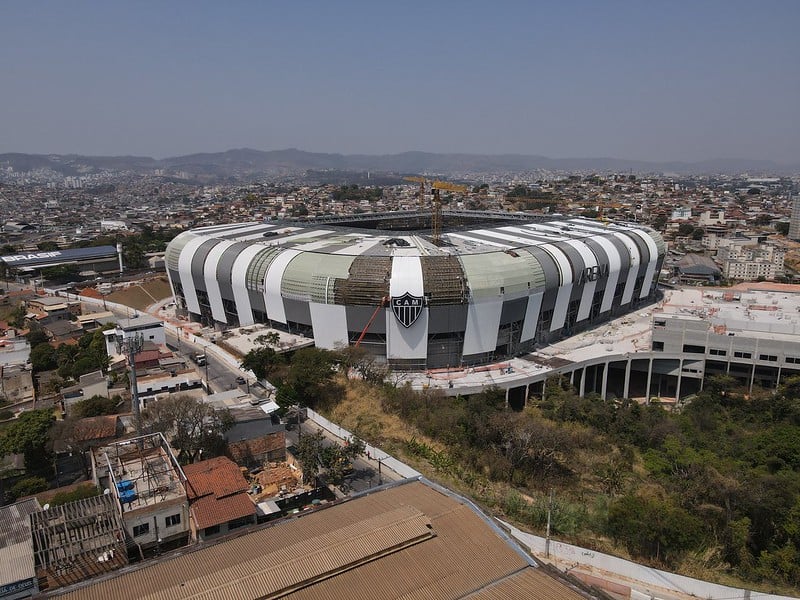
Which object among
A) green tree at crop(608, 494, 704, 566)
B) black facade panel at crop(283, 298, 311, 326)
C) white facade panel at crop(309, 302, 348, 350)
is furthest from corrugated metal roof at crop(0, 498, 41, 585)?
black facade panel at crop(283, 298, 311, 326)

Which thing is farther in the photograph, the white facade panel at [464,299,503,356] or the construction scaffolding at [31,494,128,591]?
the white facade panel at [464,299,503,356]

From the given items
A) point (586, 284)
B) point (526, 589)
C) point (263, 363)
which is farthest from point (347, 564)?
point (586, 284)

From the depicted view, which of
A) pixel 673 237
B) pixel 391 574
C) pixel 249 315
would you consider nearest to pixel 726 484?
pixel 391 574

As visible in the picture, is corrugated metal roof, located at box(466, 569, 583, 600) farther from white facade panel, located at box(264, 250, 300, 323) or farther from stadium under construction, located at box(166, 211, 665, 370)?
white facade panel, located at box(264, 250, 300, 323)

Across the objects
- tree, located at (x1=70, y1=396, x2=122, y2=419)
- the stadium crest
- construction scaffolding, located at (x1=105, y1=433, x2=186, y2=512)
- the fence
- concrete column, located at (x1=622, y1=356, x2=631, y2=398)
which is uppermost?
the stadium crest

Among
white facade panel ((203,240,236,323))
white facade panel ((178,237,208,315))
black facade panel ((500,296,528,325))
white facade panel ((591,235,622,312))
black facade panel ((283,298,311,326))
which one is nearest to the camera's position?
black facade panel ((500,296,528,325))

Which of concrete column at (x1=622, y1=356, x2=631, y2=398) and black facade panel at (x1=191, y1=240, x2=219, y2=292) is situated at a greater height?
black facade panel at (x1=191, y1=240, x2=219, y2=292)

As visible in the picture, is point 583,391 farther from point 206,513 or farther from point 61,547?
point 61,547

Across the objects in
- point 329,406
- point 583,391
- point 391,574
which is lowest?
point 583,391
